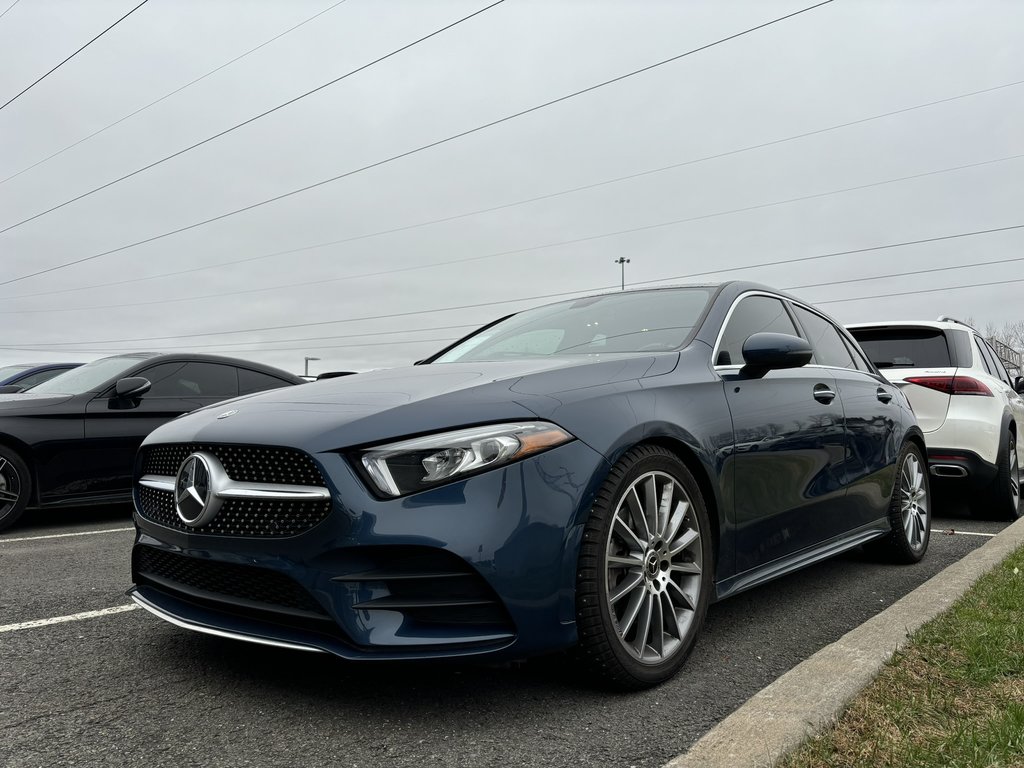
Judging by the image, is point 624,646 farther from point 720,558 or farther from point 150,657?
point 150,657

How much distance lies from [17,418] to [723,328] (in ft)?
17.3

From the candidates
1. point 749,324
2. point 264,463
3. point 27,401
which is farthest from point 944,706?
point 27,401

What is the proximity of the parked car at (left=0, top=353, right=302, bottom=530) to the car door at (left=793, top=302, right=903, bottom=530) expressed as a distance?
16.8ft

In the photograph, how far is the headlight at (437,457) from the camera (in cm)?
235

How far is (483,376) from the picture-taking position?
2906mm

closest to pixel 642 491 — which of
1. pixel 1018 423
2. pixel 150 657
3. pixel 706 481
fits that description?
pixel 706 481

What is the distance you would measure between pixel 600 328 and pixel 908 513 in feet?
7.76

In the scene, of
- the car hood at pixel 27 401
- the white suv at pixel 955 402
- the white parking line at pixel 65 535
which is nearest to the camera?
the white parking line at pixel 65 535

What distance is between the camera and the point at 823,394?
13.0 feet

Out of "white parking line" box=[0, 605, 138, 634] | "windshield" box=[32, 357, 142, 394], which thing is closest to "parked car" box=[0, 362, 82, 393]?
"windshield" box=[32, 357, 142, 394]

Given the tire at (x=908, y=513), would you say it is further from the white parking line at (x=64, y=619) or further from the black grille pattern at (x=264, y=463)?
the white parking line at (x=64, y=619)

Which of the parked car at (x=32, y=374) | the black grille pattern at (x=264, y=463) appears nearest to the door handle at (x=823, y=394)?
the black grille pattern at (x=264, y=463)

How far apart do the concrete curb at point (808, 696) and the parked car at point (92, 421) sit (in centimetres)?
554

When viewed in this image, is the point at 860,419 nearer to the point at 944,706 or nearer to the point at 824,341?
the point at 824,341
